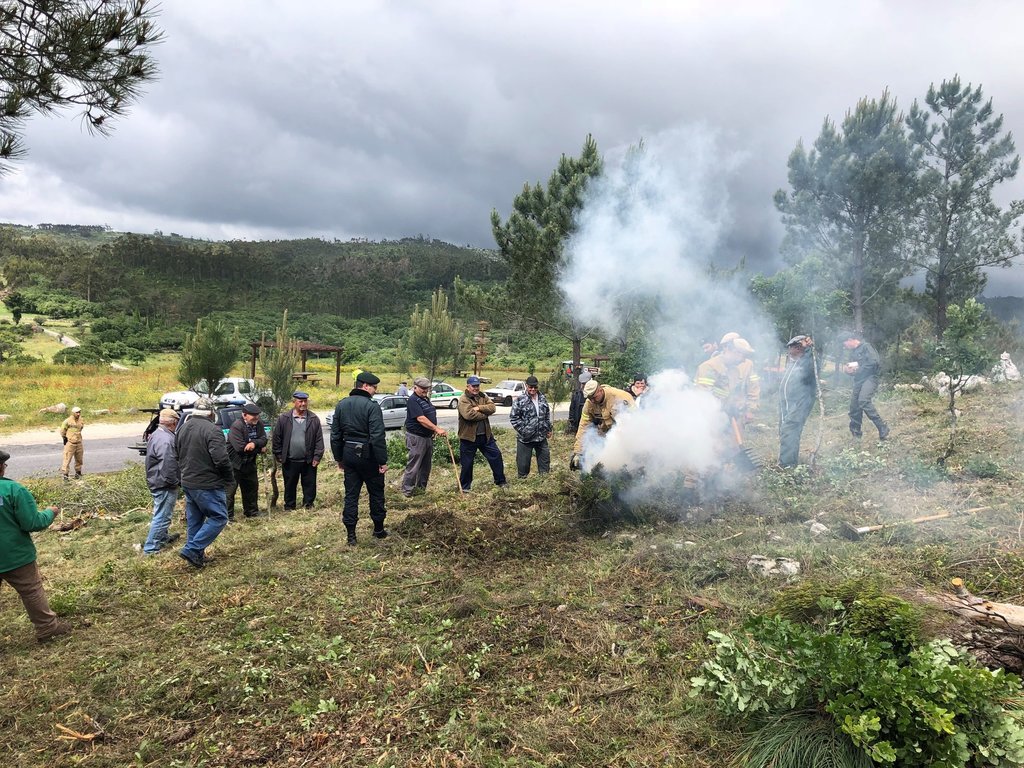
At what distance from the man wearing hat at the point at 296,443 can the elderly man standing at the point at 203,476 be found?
1.92 m

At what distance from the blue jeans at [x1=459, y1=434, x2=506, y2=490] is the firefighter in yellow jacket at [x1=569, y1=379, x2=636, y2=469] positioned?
1282mm

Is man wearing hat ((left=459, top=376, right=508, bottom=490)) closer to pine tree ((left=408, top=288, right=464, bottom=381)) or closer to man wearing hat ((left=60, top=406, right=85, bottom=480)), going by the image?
man wearing hat ((left=60, top=406, right=85, bottom=480))

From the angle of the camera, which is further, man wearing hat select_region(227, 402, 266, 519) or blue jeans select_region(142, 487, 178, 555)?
man wearing hat select_region(227, 402, 266, 519)

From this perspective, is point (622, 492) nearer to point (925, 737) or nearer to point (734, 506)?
point (734, 506)

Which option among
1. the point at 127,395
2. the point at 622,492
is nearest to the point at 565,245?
the point at 622,492

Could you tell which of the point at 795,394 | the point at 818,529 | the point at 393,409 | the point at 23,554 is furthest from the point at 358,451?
the point at 393,409

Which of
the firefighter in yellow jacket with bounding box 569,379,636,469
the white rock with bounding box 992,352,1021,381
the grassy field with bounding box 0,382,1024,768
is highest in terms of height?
the white rock with bounding box 992,352,1021,381

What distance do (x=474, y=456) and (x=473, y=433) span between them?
1.32 ft

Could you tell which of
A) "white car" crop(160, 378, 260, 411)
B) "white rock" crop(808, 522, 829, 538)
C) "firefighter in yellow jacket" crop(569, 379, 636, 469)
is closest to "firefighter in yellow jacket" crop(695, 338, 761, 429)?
"firefighter in yellow jacket" crop(569, 379, 636, 469)

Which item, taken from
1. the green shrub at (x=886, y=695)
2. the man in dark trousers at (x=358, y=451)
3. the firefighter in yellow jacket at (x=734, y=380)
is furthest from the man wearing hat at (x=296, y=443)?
the green shrub at (x=886, y=695)

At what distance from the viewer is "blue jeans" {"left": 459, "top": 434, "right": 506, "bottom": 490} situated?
8.48 meters

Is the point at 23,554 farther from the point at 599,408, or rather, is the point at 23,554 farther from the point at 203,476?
the point at 599,408

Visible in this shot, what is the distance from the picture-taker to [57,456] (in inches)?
551

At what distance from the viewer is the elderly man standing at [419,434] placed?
7875 mm
